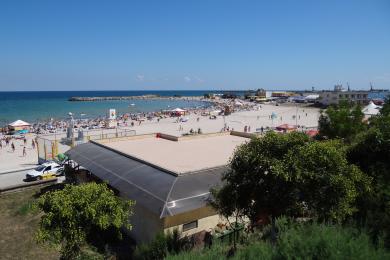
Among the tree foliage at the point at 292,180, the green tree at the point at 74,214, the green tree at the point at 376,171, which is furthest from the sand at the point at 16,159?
the green tree at the point at 376,171

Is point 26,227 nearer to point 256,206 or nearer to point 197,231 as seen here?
point 197,231

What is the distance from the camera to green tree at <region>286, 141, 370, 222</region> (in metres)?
7.35

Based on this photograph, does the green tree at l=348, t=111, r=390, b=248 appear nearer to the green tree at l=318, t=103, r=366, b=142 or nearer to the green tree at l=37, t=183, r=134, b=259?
the green tree at l=37, t=183, r=134, b=259

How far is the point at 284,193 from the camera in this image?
774cm

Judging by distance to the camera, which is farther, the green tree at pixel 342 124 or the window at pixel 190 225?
the green tree at pixel 342 124

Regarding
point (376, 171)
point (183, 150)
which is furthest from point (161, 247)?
point (183, 150)

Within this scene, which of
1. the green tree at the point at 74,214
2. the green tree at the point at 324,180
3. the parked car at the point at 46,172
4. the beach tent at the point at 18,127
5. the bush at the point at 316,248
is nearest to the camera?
the bush at the point at 316,248

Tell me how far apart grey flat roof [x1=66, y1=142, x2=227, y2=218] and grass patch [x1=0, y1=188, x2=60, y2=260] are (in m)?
3.30

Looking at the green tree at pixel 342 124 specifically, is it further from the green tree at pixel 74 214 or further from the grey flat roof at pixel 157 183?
the green tree at pixel 74 214

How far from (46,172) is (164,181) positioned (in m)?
13.0

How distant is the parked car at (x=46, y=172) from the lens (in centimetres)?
2077

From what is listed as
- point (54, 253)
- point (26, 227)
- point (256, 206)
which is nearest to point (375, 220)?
point (256, 206)

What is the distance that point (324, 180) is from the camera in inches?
291

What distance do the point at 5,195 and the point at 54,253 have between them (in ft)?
26.3
